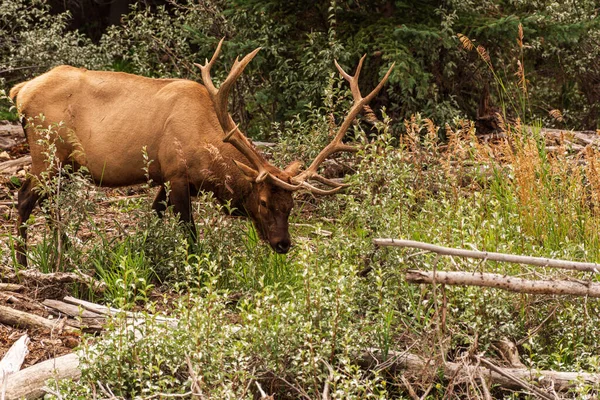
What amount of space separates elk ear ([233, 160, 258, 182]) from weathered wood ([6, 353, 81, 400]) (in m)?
2.27

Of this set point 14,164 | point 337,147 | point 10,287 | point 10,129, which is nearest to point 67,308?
point 10,287

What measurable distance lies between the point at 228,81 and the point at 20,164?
3.93m

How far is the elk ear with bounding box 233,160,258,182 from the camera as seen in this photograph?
23.3ft

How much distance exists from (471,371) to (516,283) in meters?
0.49

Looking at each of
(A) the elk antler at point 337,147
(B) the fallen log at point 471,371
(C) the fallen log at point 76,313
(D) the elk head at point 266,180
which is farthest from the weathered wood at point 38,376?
(A) the elk antler at point 337,147

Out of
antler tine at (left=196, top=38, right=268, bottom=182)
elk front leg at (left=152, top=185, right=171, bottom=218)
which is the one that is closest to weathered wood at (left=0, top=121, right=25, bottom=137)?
elk front leg at (left=152, top=185, right=171, bottom=218)

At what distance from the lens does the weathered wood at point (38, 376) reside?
16.3 feet

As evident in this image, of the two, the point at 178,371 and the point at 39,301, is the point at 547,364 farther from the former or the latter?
the point at 39,301

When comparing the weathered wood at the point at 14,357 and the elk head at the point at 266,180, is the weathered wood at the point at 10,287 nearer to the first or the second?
the weathered wood at the point at 14,357

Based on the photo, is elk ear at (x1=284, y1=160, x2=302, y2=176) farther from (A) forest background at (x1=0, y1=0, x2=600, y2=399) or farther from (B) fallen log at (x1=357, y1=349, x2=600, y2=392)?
(B) fallen log at (x1=357, y1=349, x2=600, y2=392)

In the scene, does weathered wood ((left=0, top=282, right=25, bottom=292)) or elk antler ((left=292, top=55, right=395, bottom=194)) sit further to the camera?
elk antler ((left=292, top=55, right=395, bottom=194))

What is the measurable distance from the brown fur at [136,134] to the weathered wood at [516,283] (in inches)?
107

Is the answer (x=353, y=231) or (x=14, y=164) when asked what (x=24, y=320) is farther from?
(x=14, y=164)

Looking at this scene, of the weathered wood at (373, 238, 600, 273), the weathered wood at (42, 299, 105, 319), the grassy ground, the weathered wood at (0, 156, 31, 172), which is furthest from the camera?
the weathered wood at (0, 156, 31, 172)
